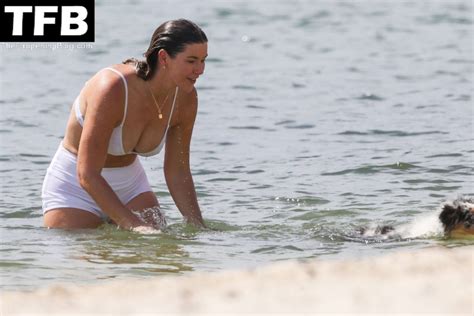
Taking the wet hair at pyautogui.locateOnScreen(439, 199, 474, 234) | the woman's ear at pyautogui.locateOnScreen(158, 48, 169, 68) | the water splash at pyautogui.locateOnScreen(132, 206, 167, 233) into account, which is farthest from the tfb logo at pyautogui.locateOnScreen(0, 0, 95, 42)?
the wet hair at pyautogui.locateOnScreen(439, 199, 474, 234)

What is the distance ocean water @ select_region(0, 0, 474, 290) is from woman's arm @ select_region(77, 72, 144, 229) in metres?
0.41

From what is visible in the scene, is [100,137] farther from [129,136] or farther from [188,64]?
[188,64]

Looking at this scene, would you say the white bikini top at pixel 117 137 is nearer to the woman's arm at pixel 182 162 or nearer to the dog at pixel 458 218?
the woman's arm at pixel 182 162

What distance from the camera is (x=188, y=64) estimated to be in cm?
721

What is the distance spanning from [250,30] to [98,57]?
4071mm

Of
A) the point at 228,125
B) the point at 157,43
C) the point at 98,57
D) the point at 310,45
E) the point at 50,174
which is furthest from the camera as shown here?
the point at 310,45

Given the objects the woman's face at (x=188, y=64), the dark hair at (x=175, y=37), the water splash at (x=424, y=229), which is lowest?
the water splash at (x=424, y=229)

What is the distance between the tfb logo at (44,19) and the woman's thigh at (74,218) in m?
5.85

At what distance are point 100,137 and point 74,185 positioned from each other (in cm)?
64

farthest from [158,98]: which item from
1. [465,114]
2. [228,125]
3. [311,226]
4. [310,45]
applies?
[310,45]

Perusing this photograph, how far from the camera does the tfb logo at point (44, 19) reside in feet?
44.8

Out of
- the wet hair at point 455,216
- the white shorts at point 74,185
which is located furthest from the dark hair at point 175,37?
the wet hair at point 455,216

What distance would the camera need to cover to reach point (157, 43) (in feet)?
23.8

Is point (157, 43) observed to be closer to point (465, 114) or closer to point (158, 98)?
point (158, 98)
